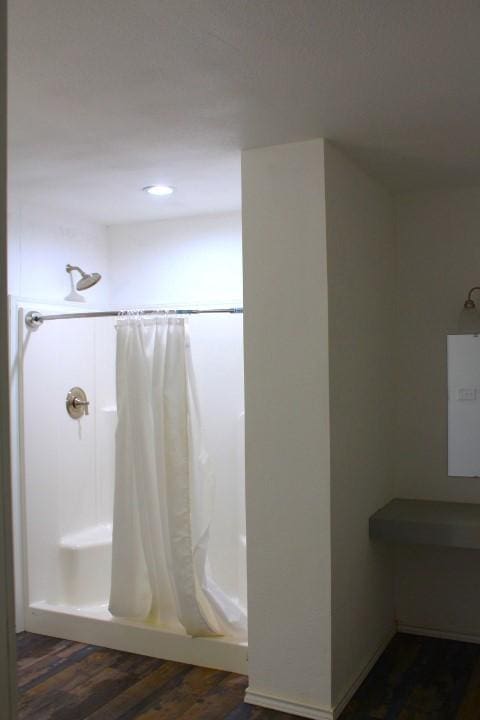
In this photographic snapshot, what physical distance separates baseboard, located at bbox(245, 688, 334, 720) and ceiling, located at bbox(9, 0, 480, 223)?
91.5 inches

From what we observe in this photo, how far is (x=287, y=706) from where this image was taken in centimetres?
309

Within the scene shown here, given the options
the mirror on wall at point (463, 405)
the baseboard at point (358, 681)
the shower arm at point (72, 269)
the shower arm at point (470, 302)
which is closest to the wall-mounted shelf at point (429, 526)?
the mirror on wall at point (463, 405)

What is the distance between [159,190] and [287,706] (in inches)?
97.7

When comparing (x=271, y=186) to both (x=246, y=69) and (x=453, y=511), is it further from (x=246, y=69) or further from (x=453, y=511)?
(x=453, y=511)

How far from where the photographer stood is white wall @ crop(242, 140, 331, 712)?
303 cm

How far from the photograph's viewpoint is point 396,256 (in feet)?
13.4

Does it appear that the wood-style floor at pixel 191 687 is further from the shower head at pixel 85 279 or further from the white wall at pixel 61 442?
the shower head at pixel 85 279

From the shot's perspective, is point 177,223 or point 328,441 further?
point 177,223

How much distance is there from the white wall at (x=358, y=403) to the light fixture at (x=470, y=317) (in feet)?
1.24

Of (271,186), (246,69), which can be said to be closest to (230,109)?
(246,69)

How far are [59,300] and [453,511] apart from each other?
2497 millimetres

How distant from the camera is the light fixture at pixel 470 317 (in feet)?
12.5

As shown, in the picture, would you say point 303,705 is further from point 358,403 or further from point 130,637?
point 358,403

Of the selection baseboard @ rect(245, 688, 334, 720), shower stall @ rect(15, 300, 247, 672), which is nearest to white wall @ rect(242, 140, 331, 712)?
baseboard @ rect(245, 688, 334, 720)
